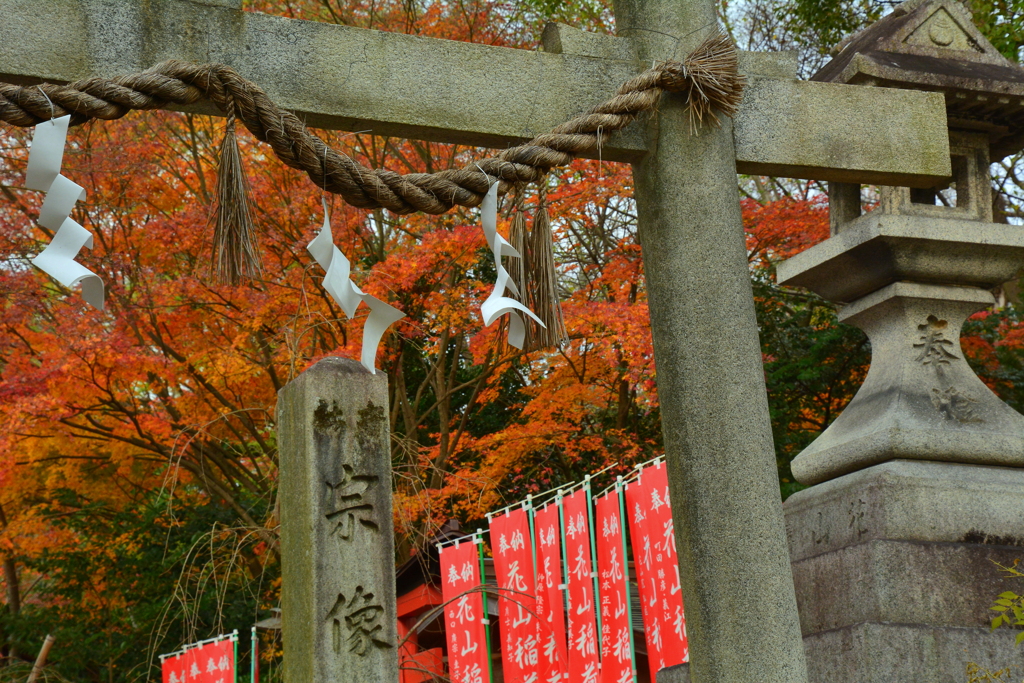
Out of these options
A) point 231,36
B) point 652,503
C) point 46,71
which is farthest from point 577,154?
point 652,503

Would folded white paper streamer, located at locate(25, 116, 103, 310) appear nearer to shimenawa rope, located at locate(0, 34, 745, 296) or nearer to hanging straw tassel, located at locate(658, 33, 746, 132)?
shimenawa rope, located at locate(0, 34, 745, 296)

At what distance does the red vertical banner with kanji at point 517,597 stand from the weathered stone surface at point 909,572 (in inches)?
136

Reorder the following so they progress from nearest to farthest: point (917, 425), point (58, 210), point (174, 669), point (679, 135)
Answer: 1. point (58, 210)
2. point (679, 135)
3. point (917, 425)
4. point (174, 669)

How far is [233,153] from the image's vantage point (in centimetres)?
238

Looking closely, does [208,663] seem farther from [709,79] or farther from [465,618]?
[709,79]

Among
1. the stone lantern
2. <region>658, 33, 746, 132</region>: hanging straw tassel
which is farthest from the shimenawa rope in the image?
the stone lantern

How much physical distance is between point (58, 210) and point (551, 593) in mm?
→ 5110

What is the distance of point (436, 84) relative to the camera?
2736mm

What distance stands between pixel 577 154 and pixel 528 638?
16.5 ft

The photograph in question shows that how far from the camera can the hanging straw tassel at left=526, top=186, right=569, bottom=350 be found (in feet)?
9.02

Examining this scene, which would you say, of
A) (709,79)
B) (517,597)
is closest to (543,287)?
(709,79)

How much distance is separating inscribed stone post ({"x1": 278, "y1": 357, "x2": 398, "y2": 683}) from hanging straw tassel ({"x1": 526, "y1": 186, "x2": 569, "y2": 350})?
53.5 inches

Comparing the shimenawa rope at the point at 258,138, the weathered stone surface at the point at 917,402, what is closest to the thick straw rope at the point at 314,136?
the shimenawa rope at the point at 258,138

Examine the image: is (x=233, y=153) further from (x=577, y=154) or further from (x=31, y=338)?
(x=31, y=338)
